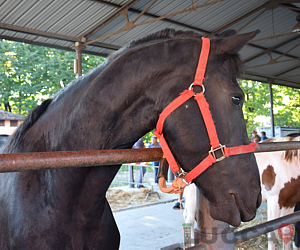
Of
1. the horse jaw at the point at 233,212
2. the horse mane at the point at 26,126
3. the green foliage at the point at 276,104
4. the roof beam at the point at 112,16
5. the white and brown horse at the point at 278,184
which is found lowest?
the white and brown horse at the point at 278,184

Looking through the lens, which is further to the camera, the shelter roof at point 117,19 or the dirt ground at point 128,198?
the dirt ground at point 128,198

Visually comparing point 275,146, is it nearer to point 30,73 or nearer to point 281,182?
point 281,182

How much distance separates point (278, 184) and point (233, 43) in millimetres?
2822

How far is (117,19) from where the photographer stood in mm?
6934

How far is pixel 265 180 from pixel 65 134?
2.97 metres

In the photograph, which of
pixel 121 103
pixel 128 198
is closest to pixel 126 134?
pixel 121 103

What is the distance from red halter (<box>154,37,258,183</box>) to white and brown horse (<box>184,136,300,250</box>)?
2467 mm

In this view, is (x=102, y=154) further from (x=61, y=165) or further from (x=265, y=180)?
(x=265, y=180)

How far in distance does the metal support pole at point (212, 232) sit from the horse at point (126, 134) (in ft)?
0.55

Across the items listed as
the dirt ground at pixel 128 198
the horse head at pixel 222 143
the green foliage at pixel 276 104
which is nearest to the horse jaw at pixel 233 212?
the horse head at pixel 222 143

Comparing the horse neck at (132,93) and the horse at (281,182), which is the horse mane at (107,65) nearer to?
the horse neck at (132,93)

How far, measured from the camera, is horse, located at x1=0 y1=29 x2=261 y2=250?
40.9 inches

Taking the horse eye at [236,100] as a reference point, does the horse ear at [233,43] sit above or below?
above

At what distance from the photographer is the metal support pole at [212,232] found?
1.19m
